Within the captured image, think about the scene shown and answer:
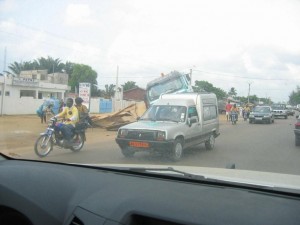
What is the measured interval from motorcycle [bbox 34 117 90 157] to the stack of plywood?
102 cm

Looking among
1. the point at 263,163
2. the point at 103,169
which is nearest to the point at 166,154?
the point at 263,163

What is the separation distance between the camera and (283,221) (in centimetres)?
193

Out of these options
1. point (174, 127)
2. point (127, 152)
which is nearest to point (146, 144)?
point (127, 152)

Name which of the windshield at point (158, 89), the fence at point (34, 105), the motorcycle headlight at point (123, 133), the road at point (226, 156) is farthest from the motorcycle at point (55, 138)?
the fence at point (34, 105)

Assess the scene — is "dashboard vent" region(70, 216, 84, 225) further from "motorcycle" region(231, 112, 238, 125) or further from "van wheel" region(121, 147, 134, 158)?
"motorcycle" region(231, 112, 238, 125)

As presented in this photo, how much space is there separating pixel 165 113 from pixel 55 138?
2965 mm

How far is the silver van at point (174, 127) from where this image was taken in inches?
285

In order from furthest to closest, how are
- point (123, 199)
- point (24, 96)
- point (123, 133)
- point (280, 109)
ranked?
1. point (24, 96)
2. point (280, 109)
3. point (123, 133)
4. point (123, 199)

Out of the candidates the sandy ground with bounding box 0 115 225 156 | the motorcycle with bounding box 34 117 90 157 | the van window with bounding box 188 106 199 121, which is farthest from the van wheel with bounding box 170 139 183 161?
the sandy ground with bounding box 0 115 225 156

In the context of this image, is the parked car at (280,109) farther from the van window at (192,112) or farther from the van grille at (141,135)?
the van grille at (141,135)

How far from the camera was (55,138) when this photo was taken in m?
9.62

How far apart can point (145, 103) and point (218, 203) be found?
328 inches

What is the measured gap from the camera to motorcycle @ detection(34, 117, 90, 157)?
8.45m

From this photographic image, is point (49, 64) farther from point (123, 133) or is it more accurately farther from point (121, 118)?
point (121, 118)
